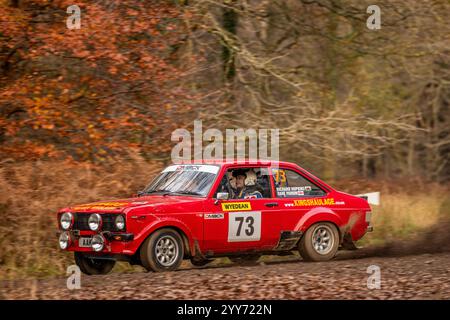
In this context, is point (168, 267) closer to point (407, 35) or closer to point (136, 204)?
point (136, 204)

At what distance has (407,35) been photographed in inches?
853

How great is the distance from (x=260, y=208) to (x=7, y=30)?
21.7ft

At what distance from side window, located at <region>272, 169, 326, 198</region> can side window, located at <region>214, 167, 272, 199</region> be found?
178mm

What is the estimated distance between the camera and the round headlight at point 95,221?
37.5ft

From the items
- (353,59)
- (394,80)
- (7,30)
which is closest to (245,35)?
(353,59)

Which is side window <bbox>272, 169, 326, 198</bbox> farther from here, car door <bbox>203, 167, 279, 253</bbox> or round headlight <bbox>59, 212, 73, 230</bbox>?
round headlight <bbox>59, 212, 73, 230</bbox>

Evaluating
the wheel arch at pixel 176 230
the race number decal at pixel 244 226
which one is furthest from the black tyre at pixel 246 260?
the wheel arch at pixel 176 230

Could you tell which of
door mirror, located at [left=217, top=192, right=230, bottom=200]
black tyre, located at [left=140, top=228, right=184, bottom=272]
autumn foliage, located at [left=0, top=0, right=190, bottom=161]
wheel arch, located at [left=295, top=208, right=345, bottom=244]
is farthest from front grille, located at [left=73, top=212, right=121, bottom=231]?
autumn foliage, located at [left=0, top=0, right=190, bottom=161]

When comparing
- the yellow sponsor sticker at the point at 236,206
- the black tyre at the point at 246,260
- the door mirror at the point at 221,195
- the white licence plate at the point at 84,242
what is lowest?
the black tyre at the point at 246,260

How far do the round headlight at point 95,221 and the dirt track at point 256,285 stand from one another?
0.70 metres

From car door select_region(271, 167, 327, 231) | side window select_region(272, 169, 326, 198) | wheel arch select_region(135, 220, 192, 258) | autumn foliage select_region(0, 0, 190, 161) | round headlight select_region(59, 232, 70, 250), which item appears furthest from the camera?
autumn foliage select_region(0, 0, 190, 161)

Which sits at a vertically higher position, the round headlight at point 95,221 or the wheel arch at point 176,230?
the round headlight at point 95,221

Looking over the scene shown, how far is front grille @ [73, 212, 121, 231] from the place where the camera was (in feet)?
37.2

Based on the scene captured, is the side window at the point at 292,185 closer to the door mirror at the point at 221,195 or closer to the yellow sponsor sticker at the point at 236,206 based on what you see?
the yellow sponsor sticker at the point at 236,206
